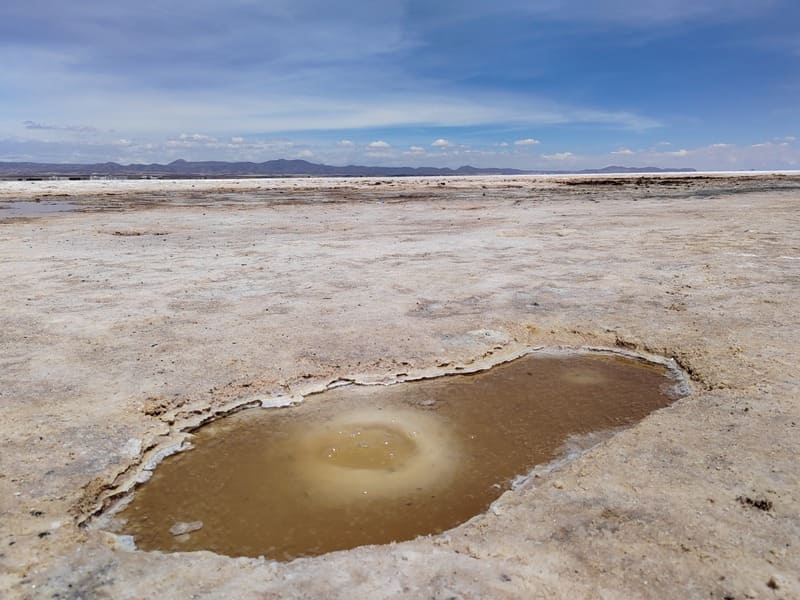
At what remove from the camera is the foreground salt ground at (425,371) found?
3.37 m

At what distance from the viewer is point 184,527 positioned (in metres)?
4.04

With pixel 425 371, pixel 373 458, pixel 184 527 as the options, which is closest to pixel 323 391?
pixel 425 371

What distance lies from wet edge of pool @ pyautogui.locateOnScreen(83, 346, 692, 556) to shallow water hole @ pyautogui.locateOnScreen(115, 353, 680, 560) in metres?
0.08

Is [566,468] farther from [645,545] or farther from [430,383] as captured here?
[430,383]

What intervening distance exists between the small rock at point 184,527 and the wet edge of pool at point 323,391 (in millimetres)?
285

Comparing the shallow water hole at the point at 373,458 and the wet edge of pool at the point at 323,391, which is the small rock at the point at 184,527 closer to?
the shallow water hole at the point at 373,458

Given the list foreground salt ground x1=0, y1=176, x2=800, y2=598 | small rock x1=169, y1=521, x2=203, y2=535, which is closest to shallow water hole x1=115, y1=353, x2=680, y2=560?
small rock x1=169, y1=521, x2=203, y2=535

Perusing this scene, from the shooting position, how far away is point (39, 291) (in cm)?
1024

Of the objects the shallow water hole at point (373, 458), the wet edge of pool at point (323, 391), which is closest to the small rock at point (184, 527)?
the shallow water hole at point (373, 458)

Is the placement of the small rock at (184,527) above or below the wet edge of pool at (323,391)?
below

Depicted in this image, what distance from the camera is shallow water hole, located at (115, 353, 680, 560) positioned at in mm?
4027

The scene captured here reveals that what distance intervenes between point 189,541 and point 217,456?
119 centimetres

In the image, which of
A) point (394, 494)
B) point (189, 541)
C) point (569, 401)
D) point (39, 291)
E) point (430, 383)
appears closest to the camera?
point (189, 541)

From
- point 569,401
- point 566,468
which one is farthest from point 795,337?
point 566,468
